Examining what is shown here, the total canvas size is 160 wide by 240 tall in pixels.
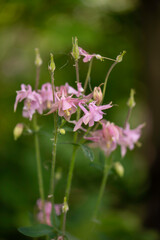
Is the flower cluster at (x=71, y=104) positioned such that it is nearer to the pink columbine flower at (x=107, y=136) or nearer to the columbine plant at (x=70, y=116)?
the columbine plant at (x=70, y=116)

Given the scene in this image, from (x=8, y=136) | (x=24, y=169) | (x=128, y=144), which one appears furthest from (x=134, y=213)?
(x=128, y=144)

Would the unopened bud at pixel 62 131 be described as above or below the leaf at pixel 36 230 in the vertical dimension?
above

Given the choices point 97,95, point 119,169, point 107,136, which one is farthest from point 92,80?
point 97,95

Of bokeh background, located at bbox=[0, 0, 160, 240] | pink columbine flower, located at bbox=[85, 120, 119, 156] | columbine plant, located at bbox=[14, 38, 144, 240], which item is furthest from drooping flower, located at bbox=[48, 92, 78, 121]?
bokeh background, located at bbox=[0, 0, 160, 240]

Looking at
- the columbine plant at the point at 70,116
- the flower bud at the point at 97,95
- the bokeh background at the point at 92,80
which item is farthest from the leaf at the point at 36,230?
the bokeh background at the point at 92,80

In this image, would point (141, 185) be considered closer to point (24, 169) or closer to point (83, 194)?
point (83, 194)

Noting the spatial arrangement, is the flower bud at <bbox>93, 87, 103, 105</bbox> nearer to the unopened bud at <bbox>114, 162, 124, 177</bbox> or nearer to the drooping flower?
the drooping flower
